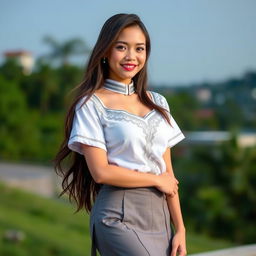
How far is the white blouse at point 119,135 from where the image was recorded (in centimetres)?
165

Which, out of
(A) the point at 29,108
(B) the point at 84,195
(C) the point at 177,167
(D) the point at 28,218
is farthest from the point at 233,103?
(B) the point at 84,195

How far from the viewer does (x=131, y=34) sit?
1.72m

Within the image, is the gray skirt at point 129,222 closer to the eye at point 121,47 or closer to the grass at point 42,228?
the eye at point 121,47

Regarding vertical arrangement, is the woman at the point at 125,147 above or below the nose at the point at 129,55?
below

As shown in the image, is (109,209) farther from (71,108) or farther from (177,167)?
(177,167)

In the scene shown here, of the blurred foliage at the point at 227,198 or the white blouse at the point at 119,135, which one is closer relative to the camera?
the white blouse at the point at 119,135

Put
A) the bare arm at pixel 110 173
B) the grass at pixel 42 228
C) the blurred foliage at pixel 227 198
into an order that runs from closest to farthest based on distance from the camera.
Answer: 1. the bare arm at pixel 110 173
2. the grass at pixel 42 228
3. the blurred foliage at pixel 227 198

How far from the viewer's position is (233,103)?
39594 millimetres

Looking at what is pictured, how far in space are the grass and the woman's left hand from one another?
3.83 m

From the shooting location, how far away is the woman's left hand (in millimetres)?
1723

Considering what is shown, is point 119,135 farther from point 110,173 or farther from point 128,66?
point 128,66

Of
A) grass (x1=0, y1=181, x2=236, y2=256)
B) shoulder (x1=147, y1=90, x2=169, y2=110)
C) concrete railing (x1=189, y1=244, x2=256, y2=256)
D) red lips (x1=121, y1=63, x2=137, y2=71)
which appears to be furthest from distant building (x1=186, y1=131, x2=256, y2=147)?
red lips (x1=121, y1=63, x2=137, y2=71)

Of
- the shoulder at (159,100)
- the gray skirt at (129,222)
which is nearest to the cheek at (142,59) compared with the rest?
the shoulder at (159,100)

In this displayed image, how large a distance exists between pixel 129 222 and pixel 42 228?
6023 millimetres
